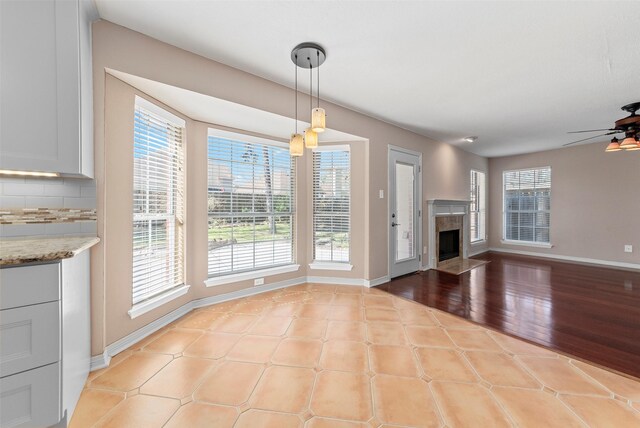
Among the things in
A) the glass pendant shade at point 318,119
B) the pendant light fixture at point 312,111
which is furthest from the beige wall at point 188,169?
the glass pendant shade at point 318,119

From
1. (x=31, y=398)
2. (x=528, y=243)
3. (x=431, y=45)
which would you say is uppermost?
(x=431, y=45)

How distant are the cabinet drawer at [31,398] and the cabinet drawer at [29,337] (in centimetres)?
4

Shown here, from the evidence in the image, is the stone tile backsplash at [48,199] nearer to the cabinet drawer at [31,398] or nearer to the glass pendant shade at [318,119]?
the cabinet drawer at [31,398]

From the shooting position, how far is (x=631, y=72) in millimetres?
2412

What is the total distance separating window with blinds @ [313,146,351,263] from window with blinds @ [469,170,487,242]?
386 cm

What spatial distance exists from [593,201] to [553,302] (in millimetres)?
3734

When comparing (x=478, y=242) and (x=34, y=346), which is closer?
(x=34, y=346)

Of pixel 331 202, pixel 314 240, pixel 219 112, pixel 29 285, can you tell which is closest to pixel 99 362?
pixel 29 285

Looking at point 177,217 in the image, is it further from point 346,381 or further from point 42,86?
point 346,381

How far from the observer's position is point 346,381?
1615mm

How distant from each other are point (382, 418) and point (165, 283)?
7.39ft

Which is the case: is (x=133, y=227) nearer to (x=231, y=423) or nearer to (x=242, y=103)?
(x=242, y=103)

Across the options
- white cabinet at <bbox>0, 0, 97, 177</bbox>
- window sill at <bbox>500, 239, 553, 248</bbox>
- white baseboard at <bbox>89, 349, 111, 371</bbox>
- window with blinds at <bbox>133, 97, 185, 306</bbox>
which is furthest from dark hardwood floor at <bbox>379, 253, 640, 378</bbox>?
white cabinet at <bbox>0, 0, 97, 177</bbox>

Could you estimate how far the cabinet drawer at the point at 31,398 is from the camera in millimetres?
1061
